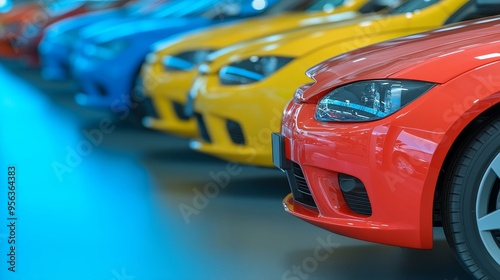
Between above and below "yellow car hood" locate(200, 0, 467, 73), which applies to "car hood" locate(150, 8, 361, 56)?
below

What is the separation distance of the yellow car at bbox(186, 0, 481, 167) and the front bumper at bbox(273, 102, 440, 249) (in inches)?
68.7

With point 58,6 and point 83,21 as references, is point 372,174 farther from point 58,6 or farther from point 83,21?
point 58,6

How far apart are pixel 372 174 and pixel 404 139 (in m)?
0.18

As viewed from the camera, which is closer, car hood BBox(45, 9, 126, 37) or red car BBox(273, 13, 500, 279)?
red car BBox(273, 13, 500, 279)

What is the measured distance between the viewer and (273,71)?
6109 mm

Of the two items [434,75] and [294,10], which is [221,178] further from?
[434,75]

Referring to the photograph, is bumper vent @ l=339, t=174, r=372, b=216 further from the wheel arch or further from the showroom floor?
the showroom floor

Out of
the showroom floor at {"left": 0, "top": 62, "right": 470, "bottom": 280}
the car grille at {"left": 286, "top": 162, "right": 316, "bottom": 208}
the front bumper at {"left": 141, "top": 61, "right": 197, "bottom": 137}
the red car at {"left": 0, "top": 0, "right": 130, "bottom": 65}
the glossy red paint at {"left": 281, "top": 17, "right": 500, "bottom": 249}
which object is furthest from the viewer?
the red car at {"left": 0, "top": 0, "right": 130, "bottom": 65}

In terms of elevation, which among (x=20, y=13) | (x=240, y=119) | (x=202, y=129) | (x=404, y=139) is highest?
(x=404, y=139)

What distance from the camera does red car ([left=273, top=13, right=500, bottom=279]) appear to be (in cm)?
373

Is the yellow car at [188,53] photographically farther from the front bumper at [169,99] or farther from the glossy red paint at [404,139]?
the glossy red paint at [404,139]

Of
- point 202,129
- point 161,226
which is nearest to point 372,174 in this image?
point 161,226

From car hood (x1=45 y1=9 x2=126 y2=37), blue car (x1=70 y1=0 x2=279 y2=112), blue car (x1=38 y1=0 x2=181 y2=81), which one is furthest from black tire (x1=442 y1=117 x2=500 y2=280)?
car hood (x1=45 y1=9 x2=126 y2=37)

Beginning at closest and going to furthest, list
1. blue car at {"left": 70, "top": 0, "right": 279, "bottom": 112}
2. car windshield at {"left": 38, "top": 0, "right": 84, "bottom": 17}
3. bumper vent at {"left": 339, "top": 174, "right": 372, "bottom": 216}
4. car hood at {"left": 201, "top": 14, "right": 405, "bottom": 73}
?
bumper vent at {"left": 339, "top": 174, "right": 372, "bottom": 216} < car hood at {"left": 201, "top": 14, "right": 405, "bottom": 73} < blue car at {"left": 70, "top": 0, "right": 279, "bottom": 112} < car windshield at {"left": 38, "top": 0, "right": 84, "bottom": 17}
